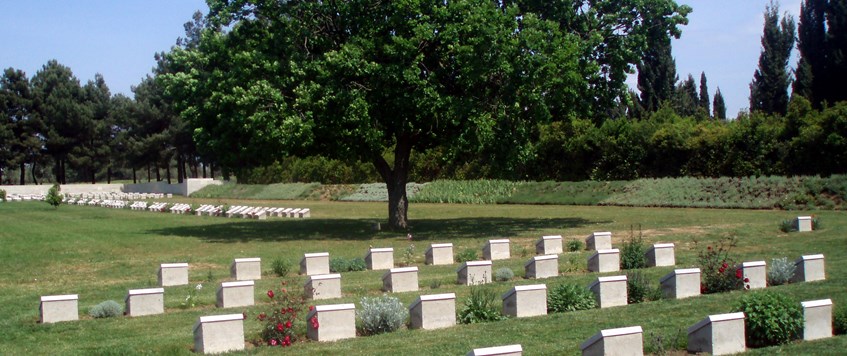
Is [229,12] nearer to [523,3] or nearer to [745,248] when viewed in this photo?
[523,3]

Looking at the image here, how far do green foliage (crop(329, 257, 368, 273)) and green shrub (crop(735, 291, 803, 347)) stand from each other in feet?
27.2

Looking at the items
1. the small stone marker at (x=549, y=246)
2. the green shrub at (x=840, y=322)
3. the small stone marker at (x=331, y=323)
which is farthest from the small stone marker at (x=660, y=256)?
the small stone marker at (x=331, y=323)

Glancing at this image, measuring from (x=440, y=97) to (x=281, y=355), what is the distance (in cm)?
1520

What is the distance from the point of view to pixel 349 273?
1473 centimetres

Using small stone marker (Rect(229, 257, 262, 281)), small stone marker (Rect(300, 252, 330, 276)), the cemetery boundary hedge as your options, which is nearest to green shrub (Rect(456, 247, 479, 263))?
small stone marker (Rect(300, 252, 330, 276))

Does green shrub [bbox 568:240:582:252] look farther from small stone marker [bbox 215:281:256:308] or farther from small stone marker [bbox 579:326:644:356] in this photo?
small stone marker [bbox 579:326:644:356]

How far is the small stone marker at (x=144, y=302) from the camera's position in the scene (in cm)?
1057

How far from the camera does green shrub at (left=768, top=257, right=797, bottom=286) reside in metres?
12.1

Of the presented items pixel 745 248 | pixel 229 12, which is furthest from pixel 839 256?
pixel 229 12

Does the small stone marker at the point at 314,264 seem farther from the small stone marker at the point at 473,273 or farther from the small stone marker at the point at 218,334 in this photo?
the small stone marker at the point at 218,334

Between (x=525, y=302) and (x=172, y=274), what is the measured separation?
6924mm

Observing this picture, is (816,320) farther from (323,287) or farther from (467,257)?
(467,257)

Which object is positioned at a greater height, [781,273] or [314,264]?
[314,264]

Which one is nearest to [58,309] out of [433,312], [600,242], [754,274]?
[433,312]
